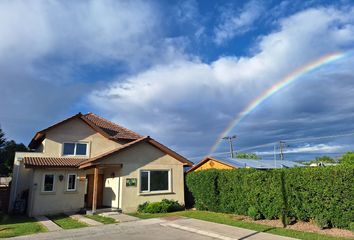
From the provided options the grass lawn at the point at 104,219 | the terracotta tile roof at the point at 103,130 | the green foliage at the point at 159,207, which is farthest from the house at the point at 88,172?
the grass lawn at the point at 104,219

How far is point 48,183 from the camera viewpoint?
63.0ft

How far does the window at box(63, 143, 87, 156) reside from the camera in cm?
2147

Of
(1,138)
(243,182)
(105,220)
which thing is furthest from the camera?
(1,138)

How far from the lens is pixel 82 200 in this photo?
20156mm

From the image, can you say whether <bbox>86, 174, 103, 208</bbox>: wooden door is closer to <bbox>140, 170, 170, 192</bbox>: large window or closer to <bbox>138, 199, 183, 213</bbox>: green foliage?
<bbox>140, 170, 170, 192</bbox>: large window

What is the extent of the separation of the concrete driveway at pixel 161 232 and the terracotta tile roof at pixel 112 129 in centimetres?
1055

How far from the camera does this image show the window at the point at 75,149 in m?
21.5

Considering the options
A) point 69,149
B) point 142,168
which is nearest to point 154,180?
point 142,168

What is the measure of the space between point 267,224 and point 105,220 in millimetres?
8117

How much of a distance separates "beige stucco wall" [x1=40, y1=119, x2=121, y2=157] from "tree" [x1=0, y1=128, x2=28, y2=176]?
71.0 feet

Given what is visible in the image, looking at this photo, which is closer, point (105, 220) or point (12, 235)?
point (12, 235)

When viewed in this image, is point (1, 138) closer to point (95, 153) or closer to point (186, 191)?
point (95, 153)

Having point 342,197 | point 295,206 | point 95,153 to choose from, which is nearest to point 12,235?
point 95,153

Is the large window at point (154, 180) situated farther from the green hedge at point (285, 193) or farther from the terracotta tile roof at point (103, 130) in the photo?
the terracotta tile roof at point (103, 130)
